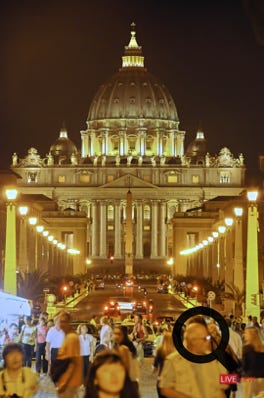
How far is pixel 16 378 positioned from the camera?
11500mm

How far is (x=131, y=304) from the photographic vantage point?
169 ft

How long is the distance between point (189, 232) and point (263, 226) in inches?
2338

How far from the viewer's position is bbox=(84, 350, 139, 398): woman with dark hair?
9414 millimetres

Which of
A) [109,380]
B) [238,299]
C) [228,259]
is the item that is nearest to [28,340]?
[109,380]

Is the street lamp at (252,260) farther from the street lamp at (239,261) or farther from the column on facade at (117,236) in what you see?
the column on facade at (117,236)

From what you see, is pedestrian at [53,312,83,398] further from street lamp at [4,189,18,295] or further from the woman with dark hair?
street lamp at [4,189,18,295]

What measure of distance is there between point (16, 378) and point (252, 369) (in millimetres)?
4083

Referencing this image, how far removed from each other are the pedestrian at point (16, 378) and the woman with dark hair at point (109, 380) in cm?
183

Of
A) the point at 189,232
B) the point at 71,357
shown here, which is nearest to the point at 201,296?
the point at 71,357

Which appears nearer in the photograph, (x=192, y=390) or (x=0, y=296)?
(x=192, y=390)

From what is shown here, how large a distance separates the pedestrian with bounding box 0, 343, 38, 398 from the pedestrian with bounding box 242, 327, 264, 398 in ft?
12.1

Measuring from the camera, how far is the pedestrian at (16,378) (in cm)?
1137

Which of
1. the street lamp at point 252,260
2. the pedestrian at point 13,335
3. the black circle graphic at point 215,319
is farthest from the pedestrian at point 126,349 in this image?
the street lamp at point 252,260

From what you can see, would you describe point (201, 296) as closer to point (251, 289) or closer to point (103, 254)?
point (251, 289)
